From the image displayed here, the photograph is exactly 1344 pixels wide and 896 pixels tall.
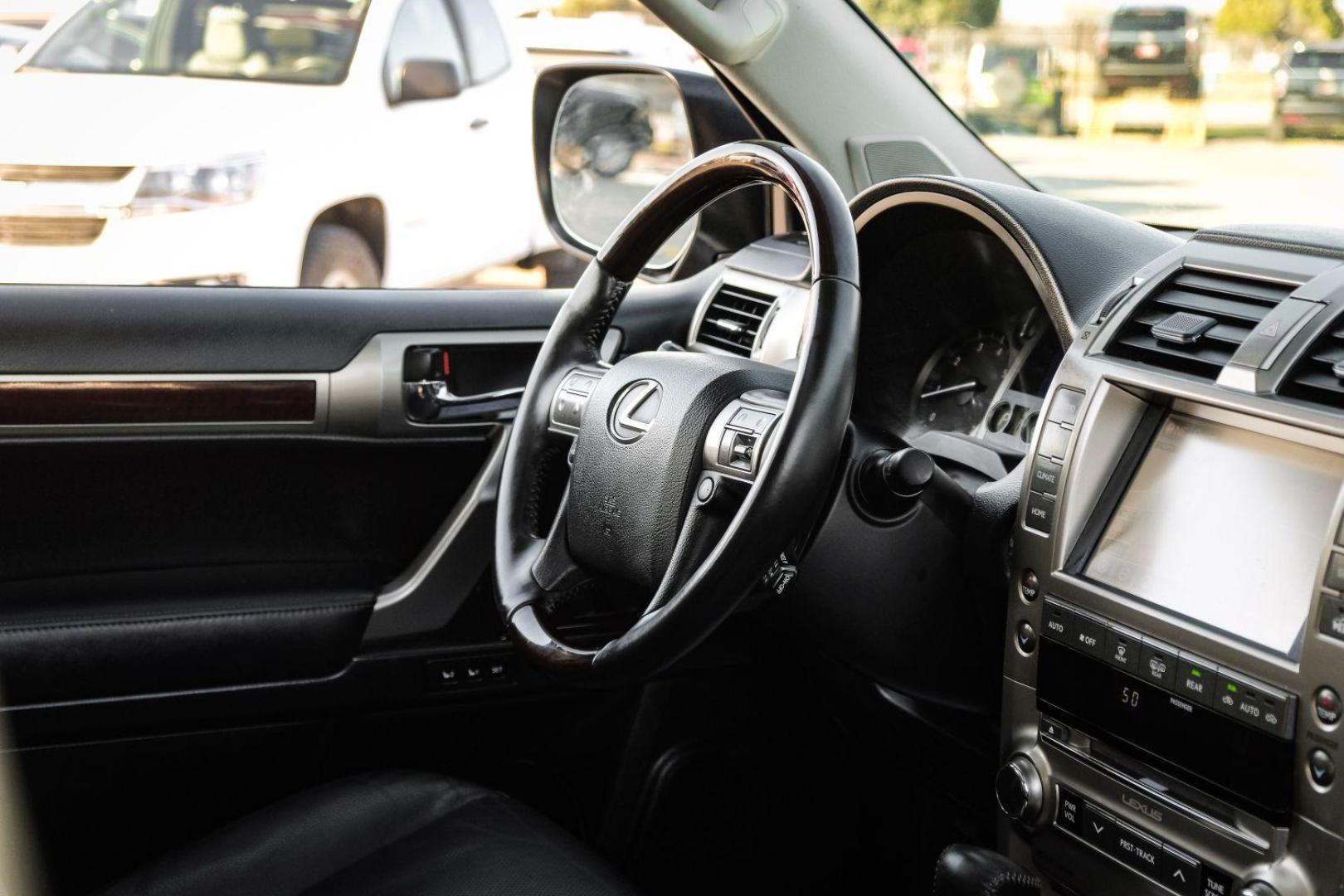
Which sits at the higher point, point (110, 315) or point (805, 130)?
point (805, 130)

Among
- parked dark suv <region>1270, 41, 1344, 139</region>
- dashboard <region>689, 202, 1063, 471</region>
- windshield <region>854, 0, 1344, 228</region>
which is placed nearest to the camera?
dashboard <region>689, 202, 1063, 471</region>

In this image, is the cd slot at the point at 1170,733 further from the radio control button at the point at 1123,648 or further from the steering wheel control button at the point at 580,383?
the steering wheel control button at the point at 580,383

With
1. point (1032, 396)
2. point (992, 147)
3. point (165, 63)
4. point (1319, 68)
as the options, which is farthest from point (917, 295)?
point (165, 63)

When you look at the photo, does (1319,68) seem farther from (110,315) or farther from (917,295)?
(110,315)

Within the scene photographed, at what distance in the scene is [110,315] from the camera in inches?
79.0

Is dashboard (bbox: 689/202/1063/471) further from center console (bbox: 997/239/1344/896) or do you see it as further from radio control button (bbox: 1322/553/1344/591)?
radio control button (bbox: 1322/553/1344/591)

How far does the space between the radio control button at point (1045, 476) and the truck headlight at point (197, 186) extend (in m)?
1.95

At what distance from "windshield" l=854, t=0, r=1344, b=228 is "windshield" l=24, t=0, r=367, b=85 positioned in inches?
53.4

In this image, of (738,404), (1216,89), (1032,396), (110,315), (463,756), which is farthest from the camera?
(1216,89)

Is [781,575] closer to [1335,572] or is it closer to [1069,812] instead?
[1069,812]

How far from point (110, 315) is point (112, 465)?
216mm

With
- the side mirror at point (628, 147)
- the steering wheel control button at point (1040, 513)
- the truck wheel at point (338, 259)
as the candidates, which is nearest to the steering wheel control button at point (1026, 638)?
the steering wheel control button at point (1040, 513)

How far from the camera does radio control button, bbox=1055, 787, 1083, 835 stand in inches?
55.6

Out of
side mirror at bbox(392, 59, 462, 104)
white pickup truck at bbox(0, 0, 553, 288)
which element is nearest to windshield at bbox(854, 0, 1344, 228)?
white pickup truck at bbox(0, 0, 553, 288)
